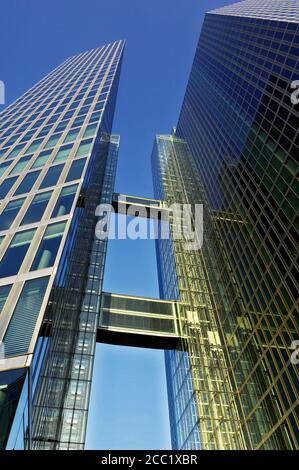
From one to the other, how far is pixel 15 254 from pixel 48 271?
8.16 feet

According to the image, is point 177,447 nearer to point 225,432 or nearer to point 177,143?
point 225,432

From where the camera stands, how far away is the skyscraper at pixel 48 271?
39.0 feet

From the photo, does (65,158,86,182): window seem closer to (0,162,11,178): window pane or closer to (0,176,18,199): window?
(0,176,18,199): window

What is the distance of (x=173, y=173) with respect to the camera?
55938 millimetres

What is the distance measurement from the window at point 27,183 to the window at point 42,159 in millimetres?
1368

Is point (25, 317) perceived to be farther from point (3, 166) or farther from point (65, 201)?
point (3, 166)

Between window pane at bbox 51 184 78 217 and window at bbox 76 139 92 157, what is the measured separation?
5.35 metres

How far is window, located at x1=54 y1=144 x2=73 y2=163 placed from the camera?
26.6m

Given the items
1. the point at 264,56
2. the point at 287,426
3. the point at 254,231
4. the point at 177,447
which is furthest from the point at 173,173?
the point at 287,426

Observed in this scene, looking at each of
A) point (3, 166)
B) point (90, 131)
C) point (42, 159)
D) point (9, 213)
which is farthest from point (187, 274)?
point (9, 213)

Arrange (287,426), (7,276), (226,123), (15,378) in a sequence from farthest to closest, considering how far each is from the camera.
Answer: (226,123) → (287,426) → (7,276) → (15,378)

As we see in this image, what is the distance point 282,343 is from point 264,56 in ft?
92.5

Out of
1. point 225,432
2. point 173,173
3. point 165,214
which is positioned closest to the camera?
point 225,432

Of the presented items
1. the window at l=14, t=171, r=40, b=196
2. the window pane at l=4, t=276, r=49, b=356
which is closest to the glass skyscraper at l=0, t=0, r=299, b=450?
the window pane at l=4, t=276, r=49, b=356
